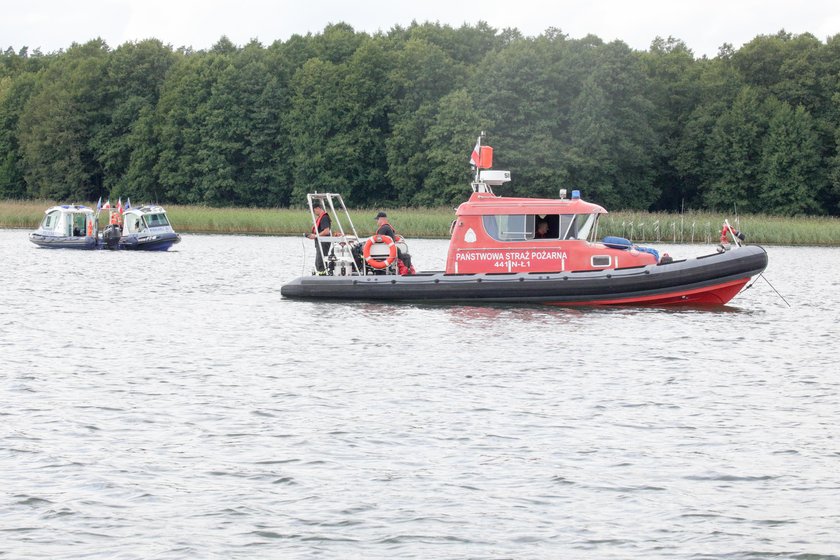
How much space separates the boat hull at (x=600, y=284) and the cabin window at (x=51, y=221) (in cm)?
2712

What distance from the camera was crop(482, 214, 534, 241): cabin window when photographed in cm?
2462

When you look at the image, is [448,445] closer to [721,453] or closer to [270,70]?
[721,453]

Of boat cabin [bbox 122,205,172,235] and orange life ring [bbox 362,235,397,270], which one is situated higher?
boat cabin [bbox 122,205,172,235]

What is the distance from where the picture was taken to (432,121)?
3093 inches

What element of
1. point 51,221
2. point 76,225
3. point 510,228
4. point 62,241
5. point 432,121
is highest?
point 432,121

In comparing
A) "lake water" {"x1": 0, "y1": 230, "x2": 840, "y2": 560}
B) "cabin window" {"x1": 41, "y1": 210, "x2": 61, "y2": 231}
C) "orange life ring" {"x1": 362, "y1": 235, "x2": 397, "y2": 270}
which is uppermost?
"cabin window" {"x1": 41, "y1": 210, "x2": 61, "y2": 231}

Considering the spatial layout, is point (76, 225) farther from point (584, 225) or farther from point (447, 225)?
point (584, 225)

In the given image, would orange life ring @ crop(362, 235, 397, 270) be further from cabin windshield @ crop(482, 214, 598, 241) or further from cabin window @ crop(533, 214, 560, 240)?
cabin window @ crop(533, 214, 560, 240)

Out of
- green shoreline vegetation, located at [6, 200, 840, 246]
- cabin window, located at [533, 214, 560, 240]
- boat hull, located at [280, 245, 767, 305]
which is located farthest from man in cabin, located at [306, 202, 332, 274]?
green shoreline vegetation, located at [6, 200, 840, 246]

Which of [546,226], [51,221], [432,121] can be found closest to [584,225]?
[546,226]

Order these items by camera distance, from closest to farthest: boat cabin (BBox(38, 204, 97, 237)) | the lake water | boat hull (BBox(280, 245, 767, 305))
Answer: the lake water, boat hull (BBox(280, 245, 767, 305)), boat cabin (BBox(38, 204, 97, 237))

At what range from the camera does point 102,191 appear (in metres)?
93.6

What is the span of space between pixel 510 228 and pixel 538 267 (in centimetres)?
91

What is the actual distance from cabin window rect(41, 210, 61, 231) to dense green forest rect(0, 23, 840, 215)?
2884 centimetres
